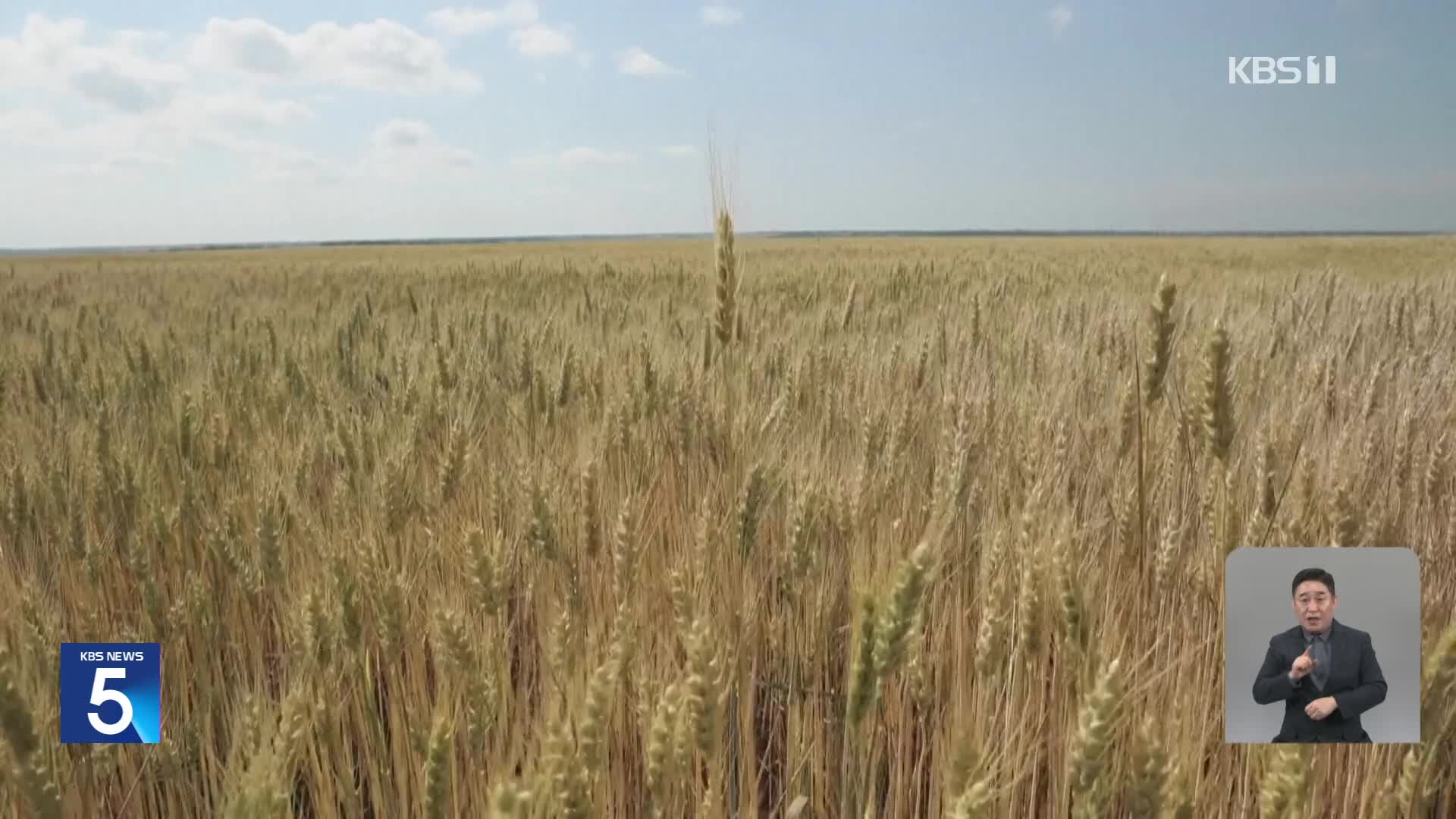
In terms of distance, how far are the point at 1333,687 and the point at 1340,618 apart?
0.08 m

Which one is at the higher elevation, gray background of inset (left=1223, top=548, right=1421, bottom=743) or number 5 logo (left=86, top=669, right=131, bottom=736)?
gray background of inset (left=1223, top=548, right=1421, bottom=743)

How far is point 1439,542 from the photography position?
1.49m

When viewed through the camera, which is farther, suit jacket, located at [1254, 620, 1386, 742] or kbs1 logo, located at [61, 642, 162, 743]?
kbs1 logo, located at [61, 642, 162, 743]

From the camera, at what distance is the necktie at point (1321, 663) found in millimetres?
942

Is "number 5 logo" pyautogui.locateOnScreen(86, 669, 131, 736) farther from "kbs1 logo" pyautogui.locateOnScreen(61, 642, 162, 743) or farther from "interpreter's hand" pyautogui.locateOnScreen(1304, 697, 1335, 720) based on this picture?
"interpreter's hand" pyautogui.locateOnScreen(1304, 697, 1335, 720)

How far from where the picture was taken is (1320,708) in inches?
36.4

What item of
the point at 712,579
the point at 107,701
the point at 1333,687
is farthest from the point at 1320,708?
the point at 107,701

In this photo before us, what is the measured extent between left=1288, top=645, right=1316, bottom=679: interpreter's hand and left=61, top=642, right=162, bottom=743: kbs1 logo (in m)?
1.45

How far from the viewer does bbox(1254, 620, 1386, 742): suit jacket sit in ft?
2.98

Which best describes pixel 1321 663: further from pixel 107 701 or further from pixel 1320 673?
pixel 107 701

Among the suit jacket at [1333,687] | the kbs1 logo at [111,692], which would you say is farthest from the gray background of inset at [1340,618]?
the kbs1 logo at [111,692]

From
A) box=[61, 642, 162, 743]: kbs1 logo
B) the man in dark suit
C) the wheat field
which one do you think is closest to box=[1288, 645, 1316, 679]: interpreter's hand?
the man in dark suit

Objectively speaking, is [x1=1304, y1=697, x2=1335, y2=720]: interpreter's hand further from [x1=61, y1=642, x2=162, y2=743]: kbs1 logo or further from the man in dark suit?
[x1=61, y1=642, x2=162, y2=743]: kbs1 logo

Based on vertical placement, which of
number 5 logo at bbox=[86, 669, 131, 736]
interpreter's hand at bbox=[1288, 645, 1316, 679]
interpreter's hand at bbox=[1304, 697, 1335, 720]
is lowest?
number 5 logo at bbox=[86, 669, 131, 736]
